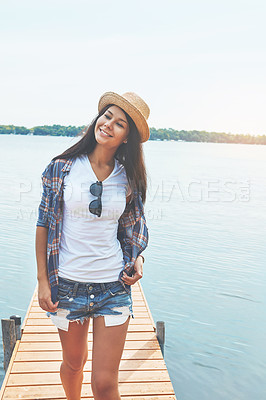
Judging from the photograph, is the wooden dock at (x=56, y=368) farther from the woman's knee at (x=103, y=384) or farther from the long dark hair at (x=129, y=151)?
the long dark hair at (x=129, y=151)

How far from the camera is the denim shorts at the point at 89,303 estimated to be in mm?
2268

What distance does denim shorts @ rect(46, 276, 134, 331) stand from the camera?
2.27 meters

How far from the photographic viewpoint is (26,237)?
38.2 ft

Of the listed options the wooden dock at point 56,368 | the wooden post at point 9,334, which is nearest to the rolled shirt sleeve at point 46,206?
the wooden dock at point 56,368

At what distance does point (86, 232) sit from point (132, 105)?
27.2 inches

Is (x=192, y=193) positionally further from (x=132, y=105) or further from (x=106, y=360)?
(x=106, y=360)

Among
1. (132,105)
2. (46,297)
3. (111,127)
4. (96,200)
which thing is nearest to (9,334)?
(46,297)

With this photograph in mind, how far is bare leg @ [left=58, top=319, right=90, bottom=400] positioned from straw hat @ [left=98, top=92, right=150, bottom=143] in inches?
42.1

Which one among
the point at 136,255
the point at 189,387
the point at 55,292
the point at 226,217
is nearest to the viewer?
the point at 55,292

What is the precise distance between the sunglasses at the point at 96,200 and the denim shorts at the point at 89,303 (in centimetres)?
36

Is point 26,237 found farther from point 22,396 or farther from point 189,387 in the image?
point 22,396

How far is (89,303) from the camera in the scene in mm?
2258

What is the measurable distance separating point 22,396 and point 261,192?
69.8ft

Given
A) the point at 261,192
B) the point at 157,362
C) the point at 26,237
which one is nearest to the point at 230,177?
the point at 261,192
